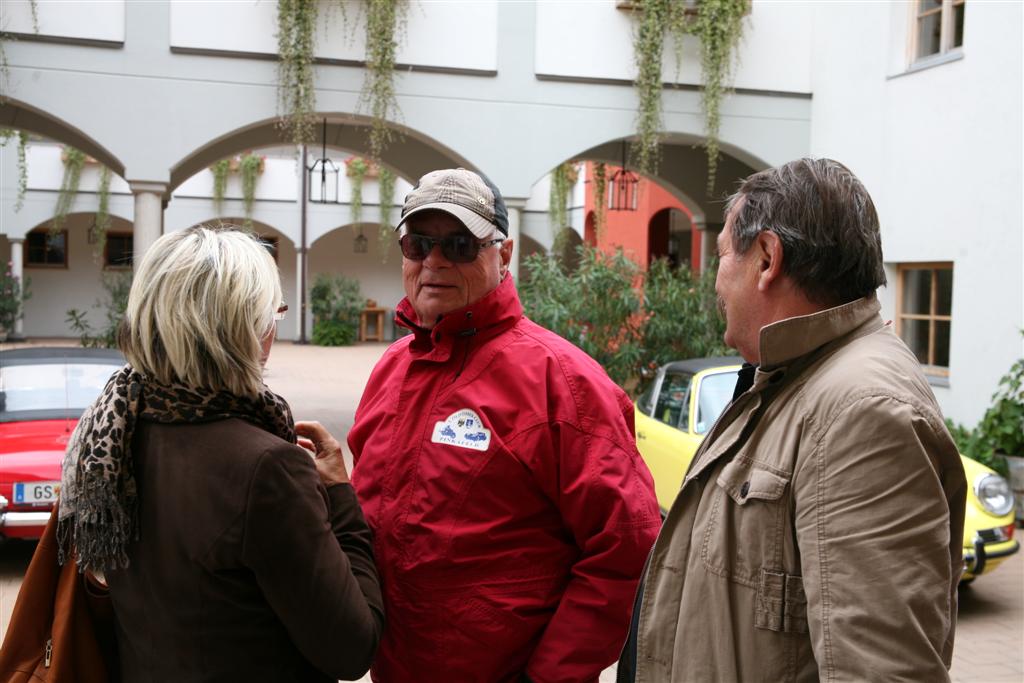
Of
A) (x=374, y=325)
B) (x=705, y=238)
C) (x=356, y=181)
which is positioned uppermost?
(x=356, y=181)

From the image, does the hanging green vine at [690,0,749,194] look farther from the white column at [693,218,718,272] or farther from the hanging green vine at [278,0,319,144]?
the hanging green vine at [278,0,319,144]

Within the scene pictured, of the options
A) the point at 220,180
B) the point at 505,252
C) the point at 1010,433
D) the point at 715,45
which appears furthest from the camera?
the point at 220,180

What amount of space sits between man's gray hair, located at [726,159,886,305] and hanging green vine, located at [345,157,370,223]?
2776cm

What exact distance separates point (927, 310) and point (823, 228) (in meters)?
9.59

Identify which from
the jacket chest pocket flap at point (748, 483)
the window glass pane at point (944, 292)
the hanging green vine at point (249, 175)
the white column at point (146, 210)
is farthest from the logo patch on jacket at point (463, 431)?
the hanging green vine at point (249, 175)

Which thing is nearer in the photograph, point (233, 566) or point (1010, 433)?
point (233, 566)

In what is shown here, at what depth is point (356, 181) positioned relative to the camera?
96.3 ft

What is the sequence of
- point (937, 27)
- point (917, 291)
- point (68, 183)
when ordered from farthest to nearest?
1. point (68, 183)
2. point (917, 291)
3. point (937, 27)

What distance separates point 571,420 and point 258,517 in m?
0.74

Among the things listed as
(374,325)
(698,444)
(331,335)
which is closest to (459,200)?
(698,444)

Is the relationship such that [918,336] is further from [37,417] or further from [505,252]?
[505,252]

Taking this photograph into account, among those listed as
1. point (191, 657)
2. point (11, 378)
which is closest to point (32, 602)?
point (191, 657)

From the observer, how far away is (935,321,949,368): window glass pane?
10125 mm

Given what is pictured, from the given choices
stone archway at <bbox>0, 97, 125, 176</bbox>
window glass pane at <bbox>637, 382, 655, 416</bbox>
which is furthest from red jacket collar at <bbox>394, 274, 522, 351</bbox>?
stone archway at <bbox>0, 97, 125, 176</bbox>
